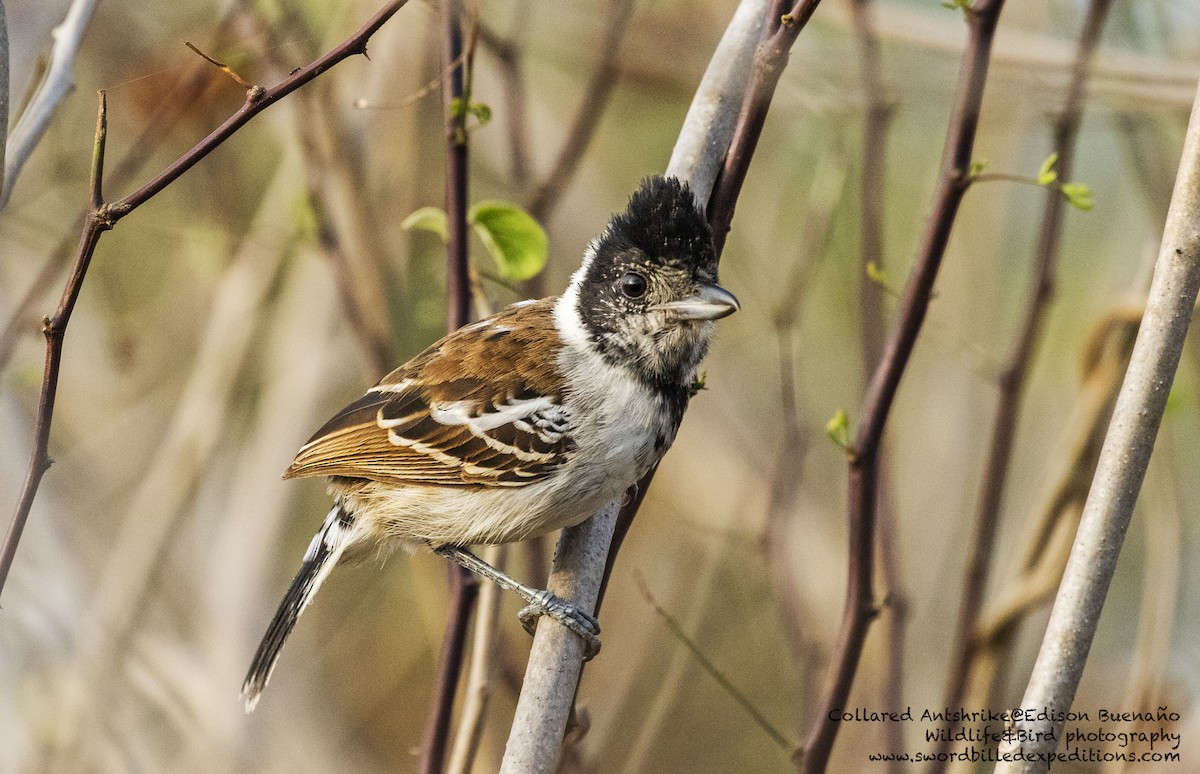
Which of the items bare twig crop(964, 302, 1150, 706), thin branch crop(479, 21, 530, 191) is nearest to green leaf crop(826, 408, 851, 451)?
bare twig crop(964, 302, 1150, 706)

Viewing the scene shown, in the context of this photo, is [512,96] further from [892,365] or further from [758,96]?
[892,365]

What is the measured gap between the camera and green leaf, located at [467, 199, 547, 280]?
290 cm

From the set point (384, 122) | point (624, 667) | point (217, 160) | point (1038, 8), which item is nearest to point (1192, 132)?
point (1038, 8)

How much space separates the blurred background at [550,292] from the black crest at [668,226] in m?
0.87

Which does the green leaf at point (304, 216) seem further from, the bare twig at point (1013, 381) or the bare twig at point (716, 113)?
the bare twig at point (1013, 381)

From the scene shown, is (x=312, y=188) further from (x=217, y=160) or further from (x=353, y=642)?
(x=353, y=642)

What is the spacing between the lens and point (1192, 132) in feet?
5.98

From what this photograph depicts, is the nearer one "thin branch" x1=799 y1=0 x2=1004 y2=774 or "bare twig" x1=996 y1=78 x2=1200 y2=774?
"bare twig" x1=996 y1=78 x2=1200 y2=774

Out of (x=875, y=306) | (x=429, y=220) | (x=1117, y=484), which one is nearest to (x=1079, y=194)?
(x=1117, y=484)

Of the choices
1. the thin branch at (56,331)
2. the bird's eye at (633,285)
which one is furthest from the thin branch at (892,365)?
the thin branch at (56,331)

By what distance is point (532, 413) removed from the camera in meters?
3.01

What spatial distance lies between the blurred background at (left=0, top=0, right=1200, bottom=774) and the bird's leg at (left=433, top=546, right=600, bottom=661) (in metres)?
0.49

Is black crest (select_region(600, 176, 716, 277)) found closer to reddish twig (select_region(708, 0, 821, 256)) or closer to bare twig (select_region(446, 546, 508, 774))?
reddish twig (select_region(708, 0, 821, 256))

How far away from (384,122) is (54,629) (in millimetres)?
2500
